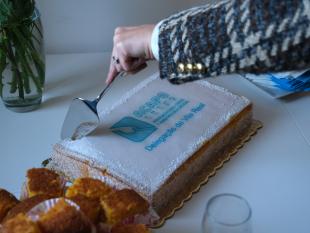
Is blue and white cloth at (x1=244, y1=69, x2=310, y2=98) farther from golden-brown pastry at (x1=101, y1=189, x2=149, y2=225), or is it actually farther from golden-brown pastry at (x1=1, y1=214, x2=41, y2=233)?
golden-brown pastry at (x1=1, y1=214, x2=41, y2=233)

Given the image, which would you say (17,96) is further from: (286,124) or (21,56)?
(286,124)

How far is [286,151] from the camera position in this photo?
803 millimetres

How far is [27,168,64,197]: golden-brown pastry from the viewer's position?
24.7 inches

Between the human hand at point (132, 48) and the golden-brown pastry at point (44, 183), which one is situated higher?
the human hand at point (132, 48)

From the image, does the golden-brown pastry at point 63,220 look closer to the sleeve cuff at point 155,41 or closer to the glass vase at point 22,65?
the sleeve cuff at point 155,41

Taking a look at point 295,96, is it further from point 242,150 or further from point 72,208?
point 72,208

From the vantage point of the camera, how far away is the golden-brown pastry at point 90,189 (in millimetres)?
601

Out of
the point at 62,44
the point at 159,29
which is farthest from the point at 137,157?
the point at 62,44

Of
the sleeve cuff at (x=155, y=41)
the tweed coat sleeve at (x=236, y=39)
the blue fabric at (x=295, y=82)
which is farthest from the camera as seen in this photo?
the blue fabric at (x=295, y=82)

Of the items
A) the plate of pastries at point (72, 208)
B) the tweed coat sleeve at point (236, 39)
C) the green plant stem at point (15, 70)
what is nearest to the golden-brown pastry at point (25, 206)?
the plate of pastries at point (72, 208)

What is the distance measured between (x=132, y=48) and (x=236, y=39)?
210 mm

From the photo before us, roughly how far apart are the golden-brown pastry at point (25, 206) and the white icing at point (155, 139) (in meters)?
0.13

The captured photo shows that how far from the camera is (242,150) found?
2.64ft

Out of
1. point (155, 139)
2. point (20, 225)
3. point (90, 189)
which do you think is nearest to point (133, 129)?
point (155, 139)
